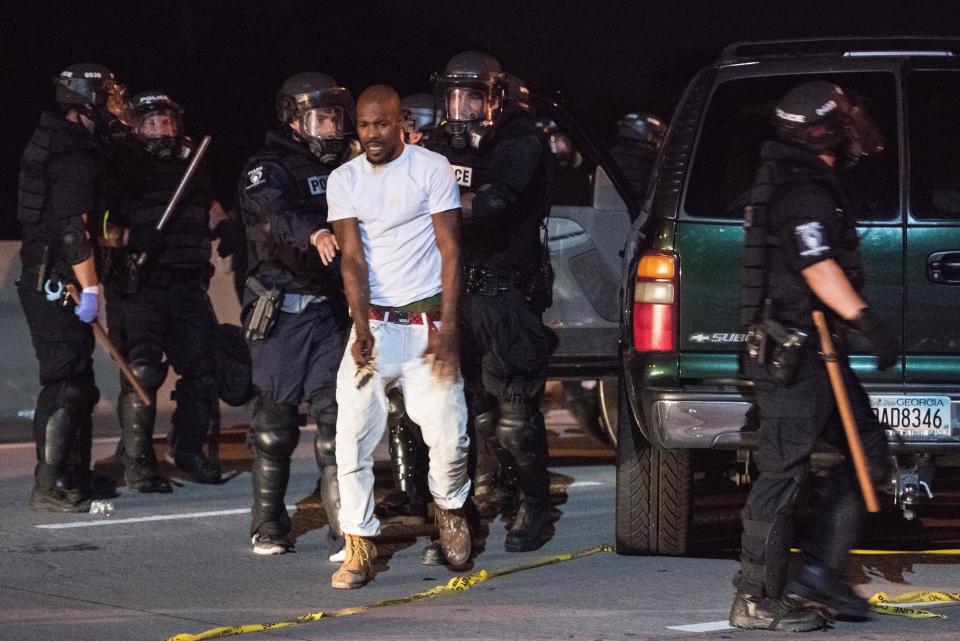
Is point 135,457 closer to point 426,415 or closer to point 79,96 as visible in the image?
point 79,96

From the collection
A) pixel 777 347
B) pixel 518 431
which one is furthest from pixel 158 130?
pixel 777 347

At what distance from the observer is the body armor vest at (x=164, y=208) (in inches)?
376

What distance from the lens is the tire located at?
23.3ft

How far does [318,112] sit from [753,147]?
5.89ft

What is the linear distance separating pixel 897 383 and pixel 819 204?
3.55 ft

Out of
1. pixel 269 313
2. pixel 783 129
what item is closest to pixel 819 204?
pixel 783 129

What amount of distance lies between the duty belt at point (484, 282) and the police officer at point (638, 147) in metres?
3.02

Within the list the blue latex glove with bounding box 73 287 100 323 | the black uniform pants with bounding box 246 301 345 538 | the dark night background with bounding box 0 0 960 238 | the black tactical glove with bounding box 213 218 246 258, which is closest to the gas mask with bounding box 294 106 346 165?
the black uniform pants with bounding box 246 301 345 538

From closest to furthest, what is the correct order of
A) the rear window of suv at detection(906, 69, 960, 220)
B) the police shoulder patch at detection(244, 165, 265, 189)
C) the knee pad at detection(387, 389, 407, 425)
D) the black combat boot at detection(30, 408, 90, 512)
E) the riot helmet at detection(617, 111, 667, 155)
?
the rear window of suv at detection(906, 69, 960, 220), the police shoulder patch at detection(244, 165, 265, 189), the knee pad at detection(387, 389, 407, 425), the black combat boot at detection(30, 408, 90, 512), the riot helmet at detection(617, 111, 667, 155)

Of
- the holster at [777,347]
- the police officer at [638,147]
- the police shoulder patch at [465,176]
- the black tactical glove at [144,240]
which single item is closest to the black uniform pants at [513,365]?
the police shoulder patch at [465,176]

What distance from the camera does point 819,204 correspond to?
19.0 feet

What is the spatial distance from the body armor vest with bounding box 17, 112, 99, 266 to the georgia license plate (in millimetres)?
4098

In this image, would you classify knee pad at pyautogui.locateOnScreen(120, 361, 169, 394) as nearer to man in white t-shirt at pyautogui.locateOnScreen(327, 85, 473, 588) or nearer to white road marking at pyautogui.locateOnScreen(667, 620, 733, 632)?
man in white t-shirt at pyautogui.locateOnScreen(327, 85, 473, 588)

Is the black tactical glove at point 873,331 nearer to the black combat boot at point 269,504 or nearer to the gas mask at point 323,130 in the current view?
the gas mask at point 323,130
